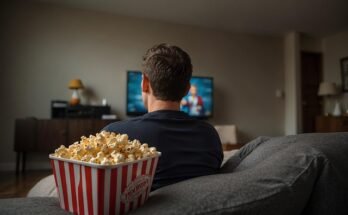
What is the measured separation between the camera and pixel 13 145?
134 inches

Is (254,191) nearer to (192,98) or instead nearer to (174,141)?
(174,141)

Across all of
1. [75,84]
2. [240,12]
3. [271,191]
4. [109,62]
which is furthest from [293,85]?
[271,191]

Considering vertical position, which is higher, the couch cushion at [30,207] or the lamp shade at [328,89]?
the lamp shade at [328,89]

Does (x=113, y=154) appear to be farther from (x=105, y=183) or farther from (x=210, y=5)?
(x=210, y=5)

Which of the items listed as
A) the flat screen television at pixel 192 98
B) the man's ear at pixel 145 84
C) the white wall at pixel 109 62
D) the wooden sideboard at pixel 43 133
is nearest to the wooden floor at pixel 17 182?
the wooden sideboard at pixel 43 133

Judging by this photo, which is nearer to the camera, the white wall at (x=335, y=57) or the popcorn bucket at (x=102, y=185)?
the popcorn bucket at (x=102, y=185)

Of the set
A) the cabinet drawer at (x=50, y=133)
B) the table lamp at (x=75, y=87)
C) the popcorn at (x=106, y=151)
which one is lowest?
the cabinet drawer at (x=50, y=133)

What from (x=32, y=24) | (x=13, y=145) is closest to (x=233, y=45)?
(x=32, y=24)

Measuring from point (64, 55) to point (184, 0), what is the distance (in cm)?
191

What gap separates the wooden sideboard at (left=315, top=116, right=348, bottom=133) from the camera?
159 inches

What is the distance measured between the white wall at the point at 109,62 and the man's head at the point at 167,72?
321 cm

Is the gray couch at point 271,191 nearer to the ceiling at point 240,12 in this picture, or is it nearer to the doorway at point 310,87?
the ceiling at point 240,12

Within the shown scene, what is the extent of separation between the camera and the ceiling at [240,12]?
355 centimetres

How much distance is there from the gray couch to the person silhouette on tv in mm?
3511
